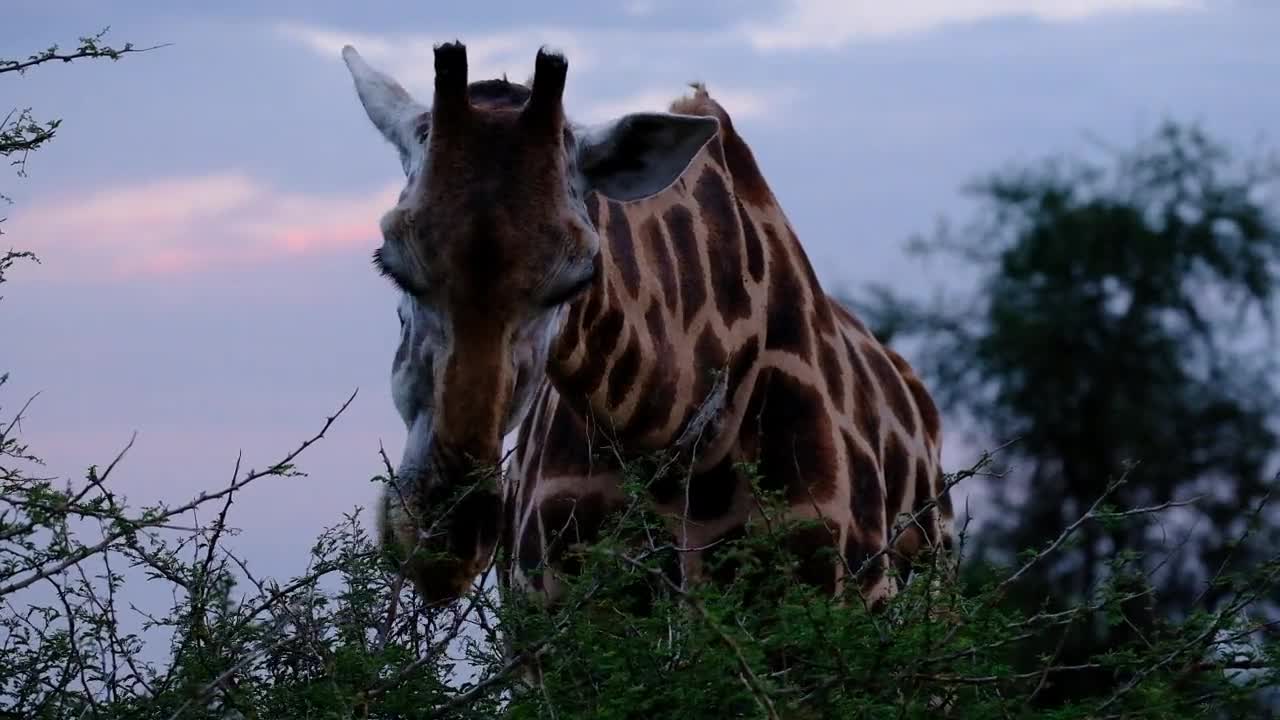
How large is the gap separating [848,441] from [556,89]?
1.63 meters

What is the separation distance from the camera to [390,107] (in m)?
4.52

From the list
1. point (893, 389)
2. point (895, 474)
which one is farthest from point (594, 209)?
point (893, 389)

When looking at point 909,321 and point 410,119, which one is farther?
point 909,321

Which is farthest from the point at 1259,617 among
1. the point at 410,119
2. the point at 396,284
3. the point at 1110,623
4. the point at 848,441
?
the point at 410,119

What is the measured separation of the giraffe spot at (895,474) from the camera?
580 centimetres

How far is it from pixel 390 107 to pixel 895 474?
220 cm

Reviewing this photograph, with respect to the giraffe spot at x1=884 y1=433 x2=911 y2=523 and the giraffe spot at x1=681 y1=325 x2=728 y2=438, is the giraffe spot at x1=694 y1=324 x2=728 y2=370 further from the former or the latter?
the giraffe spot at x1=884 y1=433 x2=911 y2=523

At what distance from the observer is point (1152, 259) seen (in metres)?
14.5

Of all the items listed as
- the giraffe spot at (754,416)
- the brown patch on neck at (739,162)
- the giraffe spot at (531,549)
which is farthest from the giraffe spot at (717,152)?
the giraffe spot at (531,549)

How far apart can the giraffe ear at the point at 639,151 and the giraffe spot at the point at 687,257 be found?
48cm

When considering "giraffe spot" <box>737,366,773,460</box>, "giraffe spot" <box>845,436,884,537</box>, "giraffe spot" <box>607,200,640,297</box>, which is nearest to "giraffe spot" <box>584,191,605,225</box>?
"giraffe spot" <box>607,200,640,297</box>

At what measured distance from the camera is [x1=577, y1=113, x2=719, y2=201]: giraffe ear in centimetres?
431

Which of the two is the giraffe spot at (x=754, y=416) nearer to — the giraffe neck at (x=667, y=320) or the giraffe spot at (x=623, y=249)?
the giraffe neck at (x=667, y=320)

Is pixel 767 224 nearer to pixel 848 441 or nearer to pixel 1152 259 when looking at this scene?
pixel 848 441
